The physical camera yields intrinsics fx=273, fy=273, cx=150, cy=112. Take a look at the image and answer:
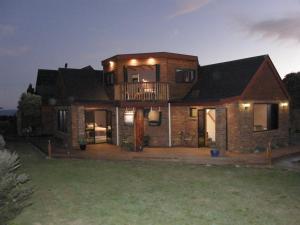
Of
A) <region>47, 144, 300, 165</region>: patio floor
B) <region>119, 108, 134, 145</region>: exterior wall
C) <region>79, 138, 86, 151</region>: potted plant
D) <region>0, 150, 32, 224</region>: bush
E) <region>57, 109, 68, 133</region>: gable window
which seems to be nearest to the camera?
<region>0, 150, 32, 224</region>: bush

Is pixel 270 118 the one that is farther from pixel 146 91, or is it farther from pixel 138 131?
pixel 138 131

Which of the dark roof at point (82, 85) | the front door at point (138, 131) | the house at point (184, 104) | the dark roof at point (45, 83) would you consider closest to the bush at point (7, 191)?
the front door at point (138, 131)

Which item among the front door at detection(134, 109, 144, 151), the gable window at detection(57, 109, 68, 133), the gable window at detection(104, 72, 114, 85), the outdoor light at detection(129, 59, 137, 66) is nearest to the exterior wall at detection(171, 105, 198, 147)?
the front door at detection(134, 109, 144, 151)

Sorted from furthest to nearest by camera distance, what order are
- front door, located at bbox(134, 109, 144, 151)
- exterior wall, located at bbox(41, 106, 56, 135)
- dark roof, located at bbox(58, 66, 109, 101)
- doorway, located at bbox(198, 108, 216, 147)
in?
exterior wall, located at bbox(41, 106, 56, 135) < dark roof, located at bbox(58, 66, 109, 101) < doorway, located at bbox(198, 108, 216, 147) < front door, located at bbox(134, 109, 144, 151)

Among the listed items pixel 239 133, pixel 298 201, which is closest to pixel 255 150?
pixel 239 133

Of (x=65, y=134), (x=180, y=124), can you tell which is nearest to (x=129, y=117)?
(x=180, y=124)

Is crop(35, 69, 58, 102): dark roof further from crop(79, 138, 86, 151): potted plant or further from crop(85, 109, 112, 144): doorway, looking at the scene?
crop(79, 138, 86, 151): potted plant

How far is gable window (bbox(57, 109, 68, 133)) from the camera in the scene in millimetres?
20438

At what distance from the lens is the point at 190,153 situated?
15.3 metres

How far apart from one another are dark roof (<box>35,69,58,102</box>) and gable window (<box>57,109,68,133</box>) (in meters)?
10.0

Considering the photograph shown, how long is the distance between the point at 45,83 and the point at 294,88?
29025 mm

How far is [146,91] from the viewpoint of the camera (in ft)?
60.3

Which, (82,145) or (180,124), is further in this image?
(180,124)

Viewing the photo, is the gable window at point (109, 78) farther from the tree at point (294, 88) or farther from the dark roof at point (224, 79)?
the tree at point (294, 88)
